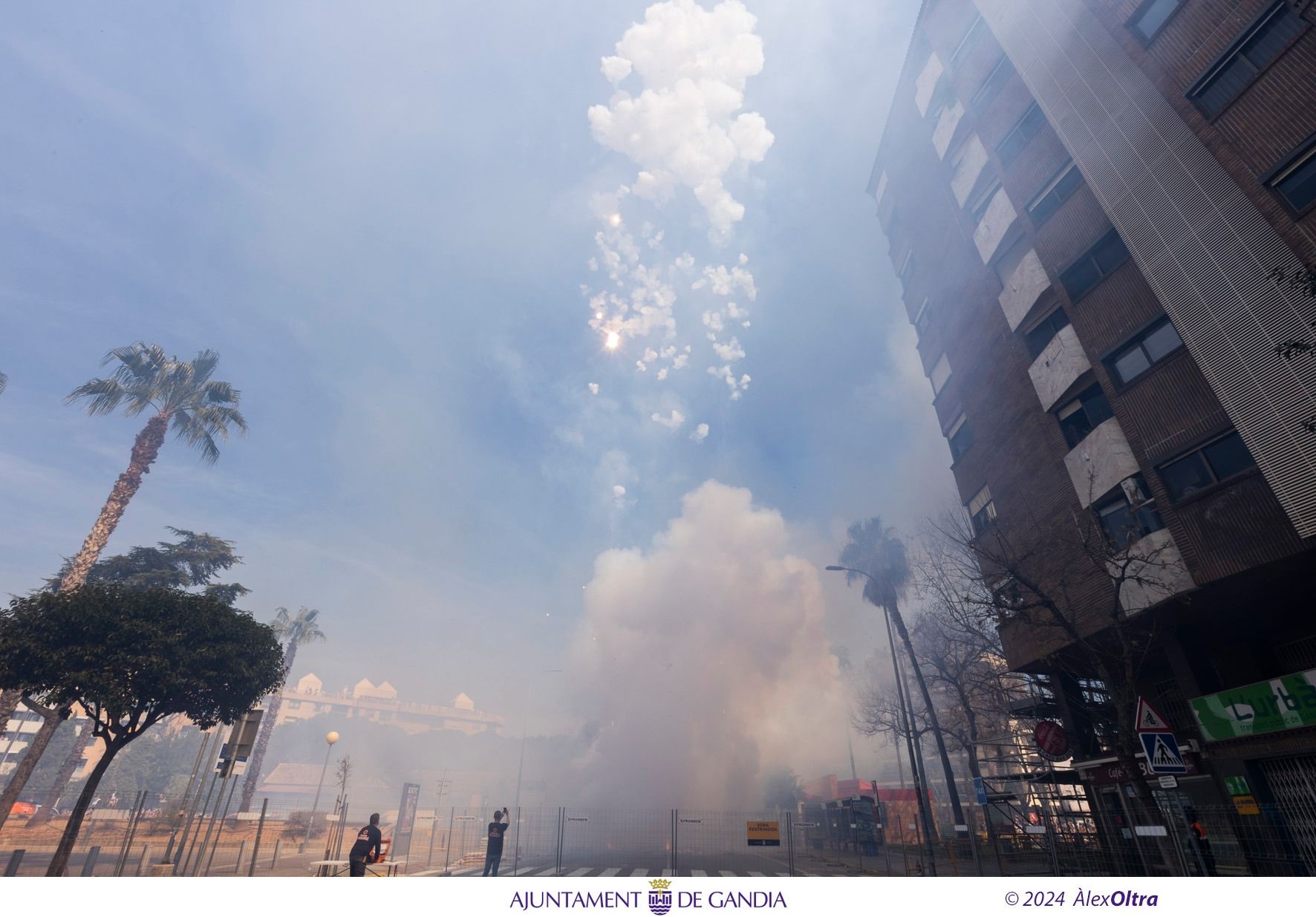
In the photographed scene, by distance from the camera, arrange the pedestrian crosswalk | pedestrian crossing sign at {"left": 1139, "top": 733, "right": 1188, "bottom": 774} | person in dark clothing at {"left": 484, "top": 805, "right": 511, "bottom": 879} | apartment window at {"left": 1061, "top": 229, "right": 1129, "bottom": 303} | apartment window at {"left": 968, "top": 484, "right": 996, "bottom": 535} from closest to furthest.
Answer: pedestrian crossing sign at {"left": 1139, "top": 733, "right": 1188, "bottom": 774} < person in dark clothing at {"left": 484, "top": 805, "right": 511, "bottom": 879} < the pedestrian crosswalk < apartment window at {"left": 1061, "top": 229, "right": 1129, "bottom": 303} < apartment window at {"left": 968, "top": 484, "right": 996, "bottom": 535}

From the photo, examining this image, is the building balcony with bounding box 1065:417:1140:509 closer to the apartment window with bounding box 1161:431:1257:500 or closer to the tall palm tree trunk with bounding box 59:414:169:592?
the apartment window with bounding box 1161:431:1257:500

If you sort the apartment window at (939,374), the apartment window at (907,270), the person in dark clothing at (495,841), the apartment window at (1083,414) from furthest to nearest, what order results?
the apartment window at (907,270) < the apartment window at (939,374) < the apartment window at (1083,414) < the person in dark clothing at (495,841)

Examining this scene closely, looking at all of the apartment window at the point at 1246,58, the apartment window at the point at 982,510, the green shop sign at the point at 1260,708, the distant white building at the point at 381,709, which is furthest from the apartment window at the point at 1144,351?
the distant white building at the point at 381,709

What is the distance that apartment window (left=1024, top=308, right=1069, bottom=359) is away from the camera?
17.7 metres

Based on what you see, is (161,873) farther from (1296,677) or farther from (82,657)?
Answer: (1296,677)

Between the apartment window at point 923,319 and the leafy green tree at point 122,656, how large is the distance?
28868mm

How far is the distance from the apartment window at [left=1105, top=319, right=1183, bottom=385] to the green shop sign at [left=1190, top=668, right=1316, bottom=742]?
7.22m

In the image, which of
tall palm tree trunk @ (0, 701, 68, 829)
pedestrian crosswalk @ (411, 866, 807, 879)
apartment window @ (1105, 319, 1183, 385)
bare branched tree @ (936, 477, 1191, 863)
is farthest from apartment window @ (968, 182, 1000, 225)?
tall palm tree trunk @ (0, 701, 68, 829)

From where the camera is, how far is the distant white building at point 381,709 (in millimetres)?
143750

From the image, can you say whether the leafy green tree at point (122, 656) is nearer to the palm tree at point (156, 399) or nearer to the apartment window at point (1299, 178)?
the palm tree at point (156, 399)

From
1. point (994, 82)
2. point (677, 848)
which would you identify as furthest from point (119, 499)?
point (994, 82)

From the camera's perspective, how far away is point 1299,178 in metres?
11.3

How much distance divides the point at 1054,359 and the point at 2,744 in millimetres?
133209
